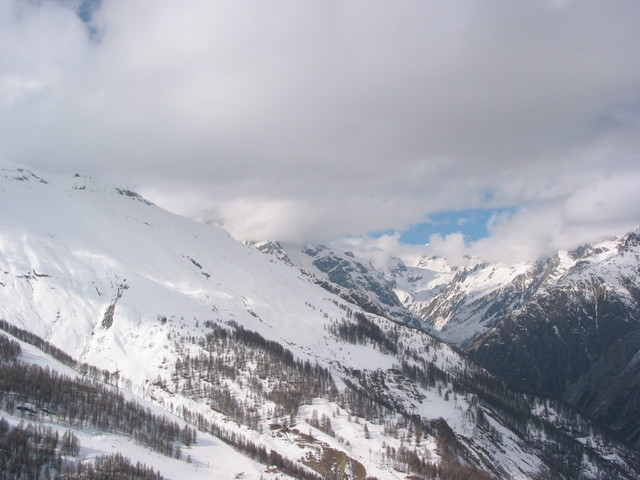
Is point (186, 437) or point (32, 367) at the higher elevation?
point (32, 367)

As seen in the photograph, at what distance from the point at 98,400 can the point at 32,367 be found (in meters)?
29.3

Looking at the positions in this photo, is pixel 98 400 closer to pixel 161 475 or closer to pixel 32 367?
pixel 32 367

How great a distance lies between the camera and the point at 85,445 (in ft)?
509

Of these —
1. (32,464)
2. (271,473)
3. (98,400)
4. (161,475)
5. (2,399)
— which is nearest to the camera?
(32,464)

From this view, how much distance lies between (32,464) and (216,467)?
5562 centimetres

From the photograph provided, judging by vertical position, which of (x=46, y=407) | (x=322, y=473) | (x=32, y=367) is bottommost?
(x=322, y=473)

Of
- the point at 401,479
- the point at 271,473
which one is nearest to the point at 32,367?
the point at 271,473

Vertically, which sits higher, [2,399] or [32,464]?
[2,399]

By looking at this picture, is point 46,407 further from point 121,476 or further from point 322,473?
point 322,473

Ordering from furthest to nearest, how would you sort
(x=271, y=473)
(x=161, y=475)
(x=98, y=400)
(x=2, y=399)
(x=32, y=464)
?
(x=98, y=400) < (x=271, y=473) < (x=2, y=399) < (x=161, y=475) < (x=32, y=464)

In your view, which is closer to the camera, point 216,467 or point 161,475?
point 161,475

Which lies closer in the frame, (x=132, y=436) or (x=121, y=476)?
(x=121, y=476)

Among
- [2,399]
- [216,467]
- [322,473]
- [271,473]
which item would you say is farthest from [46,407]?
[322,473]

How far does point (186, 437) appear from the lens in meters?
190
